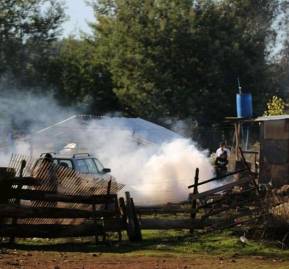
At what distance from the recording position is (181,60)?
47.5m

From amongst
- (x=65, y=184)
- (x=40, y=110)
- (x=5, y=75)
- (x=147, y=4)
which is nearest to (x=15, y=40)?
(x=5, y=75)

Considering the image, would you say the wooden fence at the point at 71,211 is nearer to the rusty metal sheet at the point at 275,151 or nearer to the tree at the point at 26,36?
the rusty metal sheet at the point at 275,151

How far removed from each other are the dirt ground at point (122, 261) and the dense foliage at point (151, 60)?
1267 inches

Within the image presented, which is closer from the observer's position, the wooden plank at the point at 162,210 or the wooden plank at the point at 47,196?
the wooden plank at the point at 47,196

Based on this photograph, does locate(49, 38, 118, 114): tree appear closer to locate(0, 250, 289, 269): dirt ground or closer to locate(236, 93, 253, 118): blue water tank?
locate(236, 93, 253, 118): blue water tank

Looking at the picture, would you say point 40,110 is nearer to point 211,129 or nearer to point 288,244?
point 211,129

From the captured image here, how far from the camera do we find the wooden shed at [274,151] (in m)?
20.0

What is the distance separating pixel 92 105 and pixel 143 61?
4409 mm

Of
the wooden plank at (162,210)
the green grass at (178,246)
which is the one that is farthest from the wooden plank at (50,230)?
the wooden plank at (162,210)

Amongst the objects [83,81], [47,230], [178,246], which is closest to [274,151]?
[178,246]

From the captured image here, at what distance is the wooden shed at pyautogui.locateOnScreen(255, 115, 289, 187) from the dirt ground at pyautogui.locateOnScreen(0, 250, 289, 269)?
6675mm

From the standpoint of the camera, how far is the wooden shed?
20000mm

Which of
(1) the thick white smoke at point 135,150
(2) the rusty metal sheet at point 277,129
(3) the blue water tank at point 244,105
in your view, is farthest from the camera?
(1) the thick white smoke at point 135,150

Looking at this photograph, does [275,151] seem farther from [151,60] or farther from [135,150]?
[151,60]
